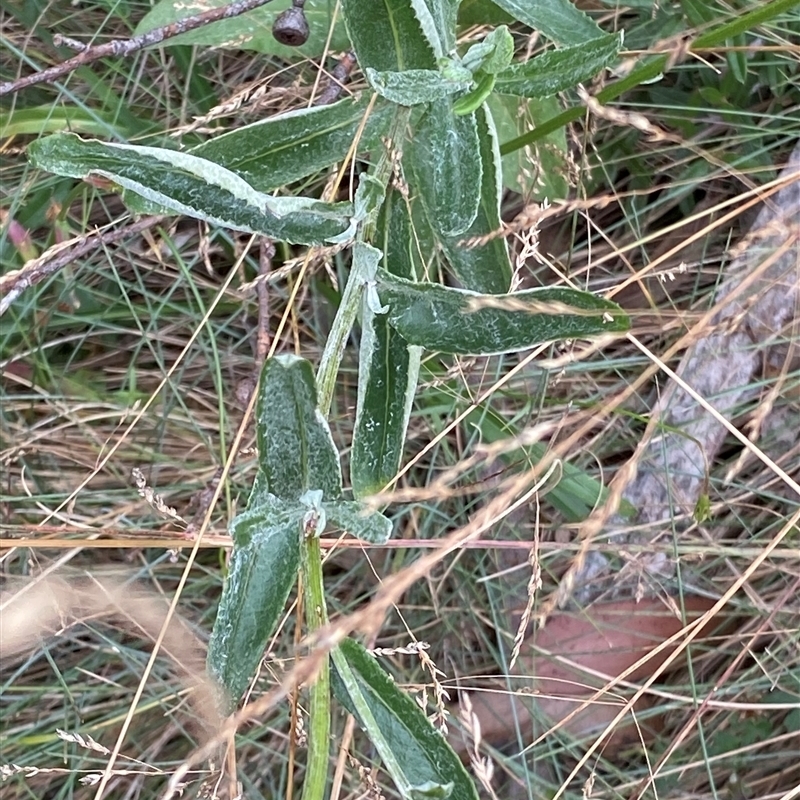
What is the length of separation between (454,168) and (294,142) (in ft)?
0.50

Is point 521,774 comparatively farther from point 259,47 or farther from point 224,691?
point 259,47

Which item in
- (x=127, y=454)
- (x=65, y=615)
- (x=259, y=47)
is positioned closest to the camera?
(x=259, y=47)

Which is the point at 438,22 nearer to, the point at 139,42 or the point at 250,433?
the point at 139,42

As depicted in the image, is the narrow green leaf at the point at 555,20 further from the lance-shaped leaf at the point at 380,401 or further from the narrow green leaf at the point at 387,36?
the lance-shaped leaf at the point at 380,401

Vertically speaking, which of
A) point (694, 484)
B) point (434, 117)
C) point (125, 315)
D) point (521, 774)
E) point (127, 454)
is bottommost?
point (521, 774)

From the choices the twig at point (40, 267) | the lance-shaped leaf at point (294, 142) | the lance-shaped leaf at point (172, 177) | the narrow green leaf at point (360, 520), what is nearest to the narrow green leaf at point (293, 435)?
the narrow green leaf at point (360, 520)

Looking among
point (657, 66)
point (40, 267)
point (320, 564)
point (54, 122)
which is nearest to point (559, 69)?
point (657, 66)

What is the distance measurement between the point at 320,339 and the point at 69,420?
1.28 feet

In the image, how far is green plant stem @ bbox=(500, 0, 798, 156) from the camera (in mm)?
773

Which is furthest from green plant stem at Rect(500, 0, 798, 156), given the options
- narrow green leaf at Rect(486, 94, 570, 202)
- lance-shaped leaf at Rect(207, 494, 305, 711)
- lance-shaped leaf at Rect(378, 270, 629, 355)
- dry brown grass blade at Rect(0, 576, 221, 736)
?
dry brown grass blade at Rect(0, 576, 221, 736)

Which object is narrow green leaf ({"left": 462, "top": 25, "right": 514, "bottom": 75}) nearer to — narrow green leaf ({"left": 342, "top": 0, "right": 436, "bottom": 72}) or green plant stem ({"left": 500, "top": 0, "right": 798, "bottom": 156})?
narrow green leaf ({"left": 342, "top": 0, "right": 436, "bottom": 72})

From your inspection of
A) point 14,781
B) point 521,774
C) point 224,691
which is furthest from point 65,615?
point 521,774

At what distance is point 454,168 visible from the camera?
0.73m

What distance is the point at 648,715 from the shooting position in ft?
3.93
